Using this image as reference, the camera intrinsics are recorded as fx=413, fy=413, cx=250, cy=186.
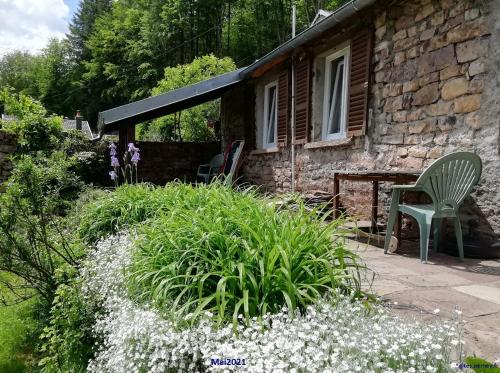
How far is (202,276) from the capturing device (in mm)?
1848

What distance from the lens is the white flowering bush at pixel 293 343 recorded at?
1.27 m

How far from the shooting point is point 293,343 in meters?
1.37

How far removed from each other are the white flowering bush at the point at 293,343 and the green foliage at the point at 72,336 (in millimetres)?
505

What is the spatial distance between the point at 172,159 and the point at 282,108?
3790 mm

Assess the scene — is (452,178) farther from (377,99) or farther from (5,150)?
(5,150)

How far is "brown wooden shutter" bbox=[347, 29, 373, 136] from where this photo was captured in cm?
487

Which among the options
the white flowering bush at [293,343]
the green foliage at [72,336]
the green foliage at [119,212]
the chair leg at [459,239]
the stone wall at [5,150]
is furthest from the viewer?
the stone wall at [5,150]

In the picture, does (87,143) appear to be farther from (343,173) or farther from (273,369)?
(273,369)

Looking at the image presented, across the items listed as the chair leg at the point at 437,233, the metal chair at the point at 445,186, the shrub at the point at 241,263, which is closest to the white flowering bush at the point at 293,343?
the shrub at the point at 241,263

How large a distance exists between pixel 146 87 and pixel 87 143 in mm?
17122

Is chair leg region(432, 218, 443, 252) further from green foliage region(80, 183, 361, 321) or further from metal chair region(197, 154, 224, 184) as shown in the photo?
metal chair region(197, 154, 224, 184)

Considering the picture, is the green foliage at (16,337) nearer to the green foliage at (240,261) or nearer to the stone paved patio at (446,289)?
the green foliage at (240,261)

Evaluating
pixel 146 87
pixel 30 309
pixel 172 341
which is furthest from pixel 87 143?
pixel 146 87

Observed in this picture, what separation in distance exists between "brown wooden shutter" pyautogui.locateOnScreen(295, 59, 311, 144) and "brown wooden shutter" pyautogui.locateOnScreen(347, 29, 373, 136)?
1185 millimetres
